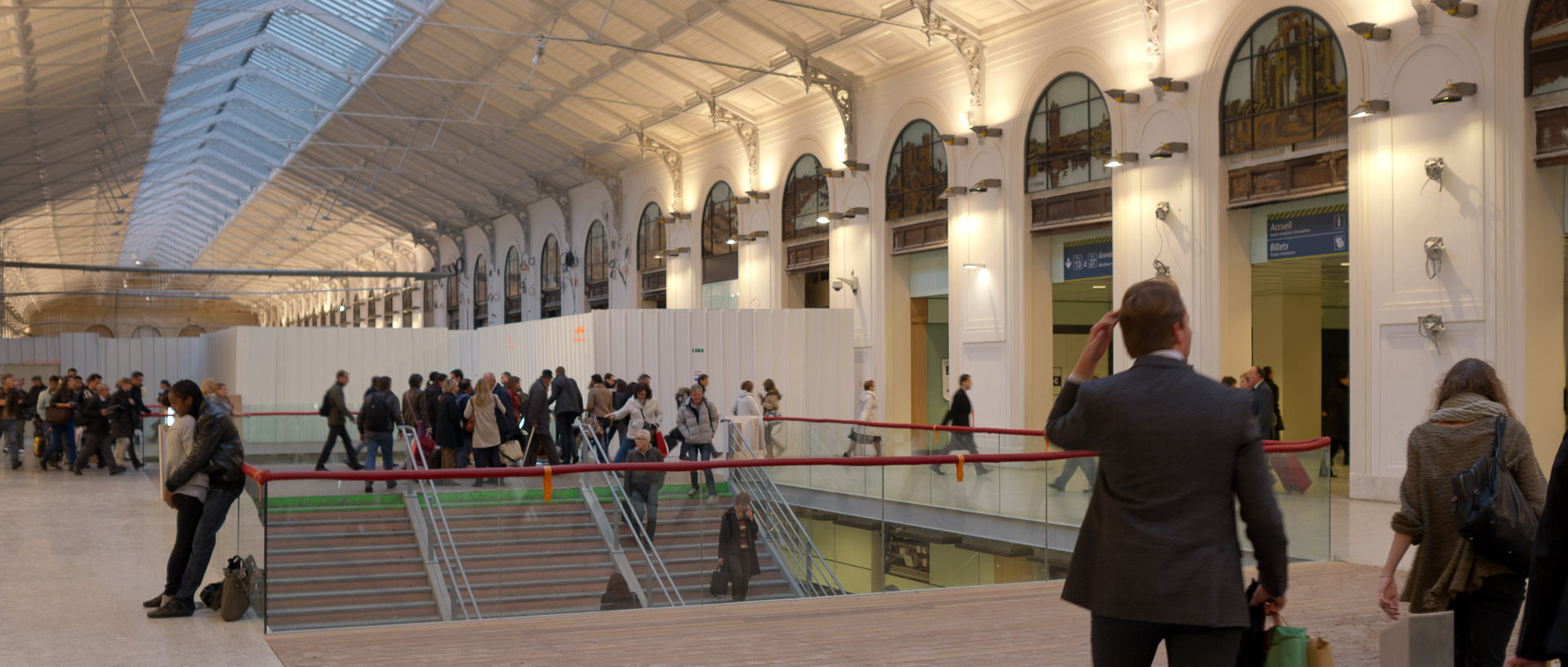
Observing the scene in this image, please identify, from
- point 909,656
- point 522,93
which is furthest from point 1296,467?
point 522,93

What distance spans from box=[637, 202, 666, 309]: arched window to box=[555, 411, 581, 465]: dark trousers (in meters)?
13.7

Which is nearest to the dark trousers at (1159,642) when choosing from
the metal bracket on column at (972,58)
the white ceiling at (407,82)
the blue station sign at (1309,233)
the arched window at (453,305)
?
the blue station sign at (1309,233)

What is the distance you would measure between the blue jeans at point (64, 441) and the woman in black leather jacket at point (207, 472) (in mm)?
13846

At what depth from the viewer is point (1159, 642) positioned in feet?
9.24

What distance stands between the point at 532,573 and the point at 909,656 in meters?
2.58

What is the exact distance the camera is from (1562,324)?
1316 cm

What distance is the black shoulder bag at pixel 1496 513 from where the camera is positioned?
3.98 m

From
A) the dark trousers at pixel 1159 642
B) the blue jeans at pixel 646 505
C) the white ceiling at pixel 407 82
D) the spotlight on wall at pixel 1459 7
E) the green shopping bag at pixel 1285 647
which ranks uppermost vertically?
the white ceiling at pixel 407 82

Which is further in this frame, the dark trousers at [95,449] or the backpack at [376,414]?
the dark trousers at [95,449]

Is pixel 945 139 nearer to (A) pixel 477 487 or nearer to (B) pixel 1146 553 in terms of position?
(A) pixel 477 487

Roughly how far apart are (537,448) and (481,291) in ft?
94.4

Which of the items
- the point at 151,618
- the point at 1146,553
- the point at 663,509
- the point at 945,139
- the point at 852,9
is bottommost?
the point at 151,618

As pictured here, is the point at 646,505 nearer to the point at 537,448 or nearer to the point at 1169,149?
the point at 537,448

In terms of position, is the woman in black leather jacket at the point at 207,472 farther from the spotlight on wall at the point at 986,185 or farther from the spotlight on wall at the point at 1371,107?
the spotlight on wall at the point at 986,185
